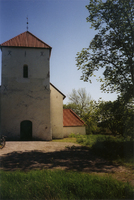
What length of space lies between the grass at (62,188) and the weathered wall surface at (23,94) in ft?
44.3

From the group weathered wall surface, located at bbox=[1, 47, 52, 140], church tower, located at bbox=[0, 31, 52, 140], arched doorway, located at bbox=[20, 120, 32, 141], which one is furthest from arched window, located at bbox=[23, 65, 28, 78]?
arched doorway, located at bbox=[20, 120, 32, 141]

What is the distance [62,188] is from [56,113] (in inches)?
686

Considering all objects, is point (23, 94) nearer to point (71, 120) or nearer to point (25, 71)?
point (25, 71)

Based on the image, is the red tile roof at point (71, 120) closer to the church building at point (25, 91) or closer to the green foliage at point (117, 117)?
the church building at point (25, 91)

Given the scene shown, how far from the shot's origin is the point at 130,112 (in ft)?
34.7

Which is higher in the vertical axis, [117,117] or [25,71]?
[25,71]

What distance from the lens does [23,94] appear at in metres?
18.8

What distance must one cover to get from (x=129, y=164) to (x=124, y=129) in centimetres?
313

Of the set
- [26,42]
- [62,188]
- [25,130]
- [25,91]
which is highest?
[26,42]

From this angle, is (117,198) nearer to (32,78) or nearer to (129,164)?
(129,164)

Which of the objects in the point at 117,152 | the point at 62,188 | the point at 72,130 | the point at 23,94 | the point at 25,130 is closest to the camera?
the point at 62,188

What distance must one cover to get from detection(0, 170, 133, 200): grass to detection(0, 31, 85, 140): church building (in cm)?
1352

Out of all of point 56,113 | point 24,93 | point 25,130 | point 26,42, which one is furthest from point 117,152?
point 26,42

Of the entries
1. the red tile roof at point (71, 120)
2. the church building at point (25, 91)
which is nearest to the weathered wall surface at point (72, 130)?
the red tile roof at point (71, 120)
